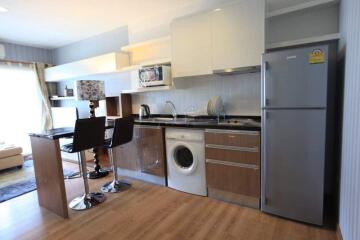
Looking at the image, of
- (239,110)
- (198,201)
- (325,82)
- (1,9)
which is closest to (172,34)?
(239,110)

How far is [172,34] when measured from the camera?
283 cm

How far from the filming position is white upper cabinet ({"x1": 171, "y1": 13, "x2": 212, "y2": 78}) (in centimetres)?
259

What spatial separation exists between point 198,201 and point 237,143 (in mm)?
850

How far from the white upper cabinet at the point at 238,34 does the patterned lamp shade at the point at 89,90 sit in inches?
66.7

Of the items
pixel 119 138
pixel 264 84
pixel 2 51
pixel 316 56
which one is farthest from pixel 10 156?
pixel 316 56

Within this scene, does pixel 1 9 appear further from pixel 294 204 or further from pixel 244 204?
pixel 294 204

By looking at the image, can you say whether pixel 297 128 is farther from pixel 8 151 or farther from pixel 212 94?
pixel 8 151

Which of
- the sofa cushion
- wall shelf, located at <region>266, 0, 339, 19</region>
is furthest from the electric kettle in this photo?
the sofa cushion

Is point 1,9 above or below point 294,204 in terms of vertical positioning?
above

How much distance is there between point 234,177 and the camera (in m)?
2.29

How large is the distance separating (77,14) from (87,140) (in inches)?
81.8

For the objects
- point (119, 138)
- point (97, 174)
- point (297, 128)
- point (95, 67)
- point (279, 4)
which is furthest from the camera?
point (95, 67)

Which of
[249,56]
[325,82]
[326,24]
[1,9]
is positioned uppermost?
[1,9]

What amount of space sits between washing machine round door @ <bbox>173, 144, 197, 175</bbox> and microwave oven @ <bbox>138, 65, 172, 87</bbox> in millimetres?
A: 919
